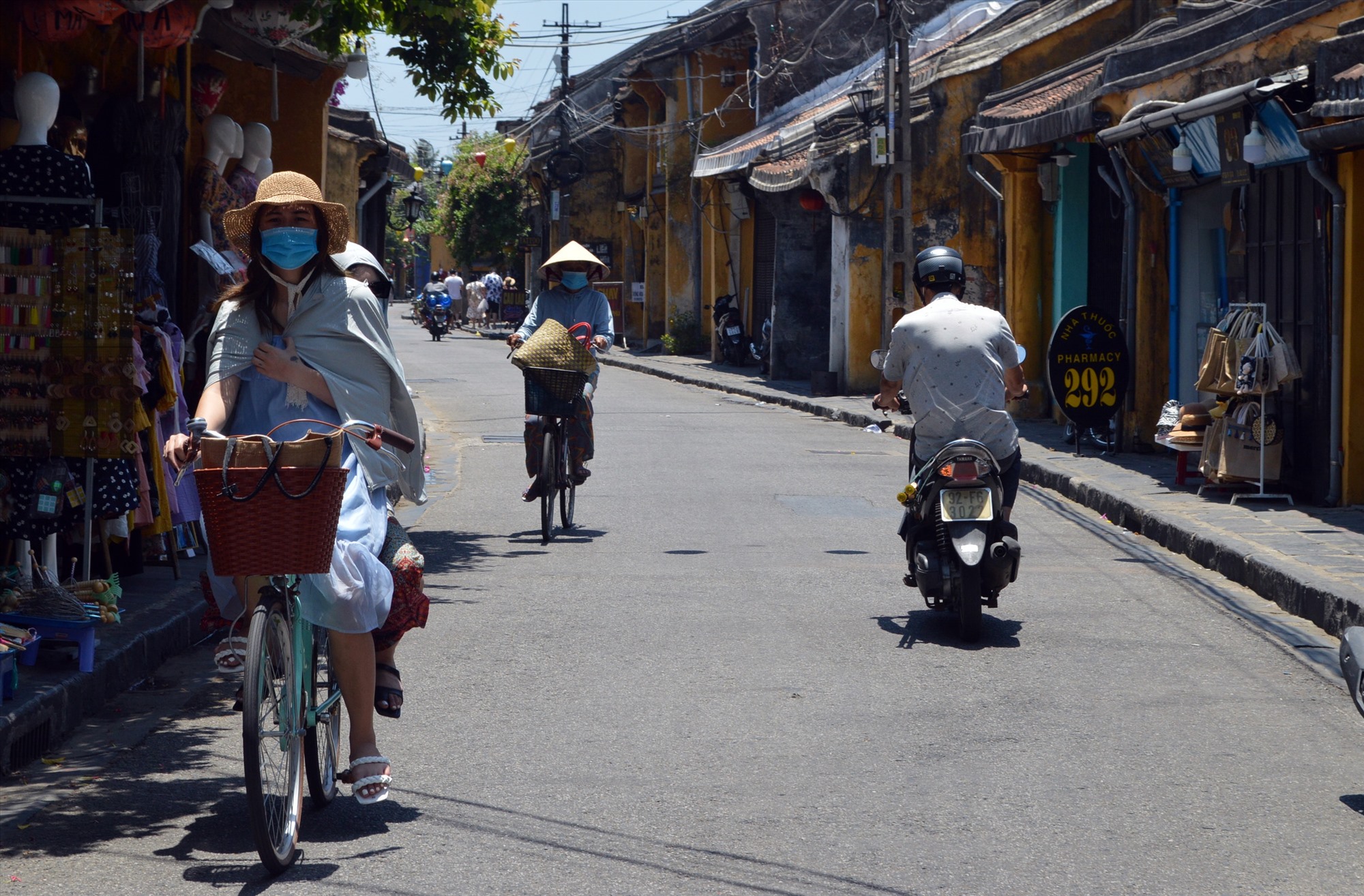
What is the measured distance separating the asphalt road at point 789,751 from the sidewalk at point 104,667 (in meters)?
0.33

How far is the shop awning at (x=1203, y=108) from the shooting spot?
1112 centimetres

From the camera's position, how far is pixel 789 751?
5.59 meters

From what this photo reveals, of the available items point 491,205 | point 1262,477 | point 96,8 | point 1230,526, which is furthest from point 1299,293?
point 491,205

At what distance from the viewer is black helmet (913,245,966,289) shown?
777 centimetres

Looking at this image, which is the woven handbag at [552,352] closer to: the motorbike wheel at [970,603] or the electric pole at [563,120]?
the motorbike wheel at [970,603]

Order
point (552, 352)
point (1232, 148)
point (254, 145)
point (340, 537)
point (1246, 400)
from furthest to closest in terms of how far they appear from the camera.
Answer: point (1232, 148) → point (1246, 400) → point (254, 145) → point (552, 352) → point (340, 537)

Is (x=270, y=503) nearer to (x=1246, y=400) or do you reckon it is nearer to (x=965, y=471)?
(x=965, y=471)

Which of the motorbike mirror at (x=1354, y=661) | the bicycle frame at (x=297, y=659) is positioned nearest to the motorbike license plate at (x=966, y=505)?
the motorbike mirror at (x=1354, y=661)

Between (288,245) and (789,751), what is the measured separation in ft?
7.98

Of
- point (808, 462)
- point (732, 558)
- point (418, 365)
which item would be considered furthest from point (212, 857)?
point (418, 365)

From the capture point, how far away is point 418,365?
108 feet

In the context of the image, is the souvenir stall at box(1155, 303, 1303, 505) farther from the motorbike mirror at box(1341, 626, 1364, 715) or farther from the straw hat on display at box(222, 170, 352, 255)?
the straw hat on display at box(222, 170, 352, 255)

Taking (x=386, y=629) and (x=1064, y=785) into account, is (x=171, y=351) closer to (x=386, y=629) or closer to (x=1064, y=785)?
(x=386, y=629)

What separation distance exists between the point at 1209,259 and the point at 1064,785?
417 inches
